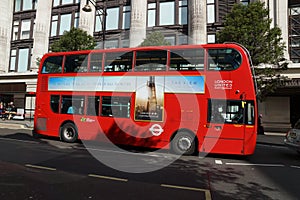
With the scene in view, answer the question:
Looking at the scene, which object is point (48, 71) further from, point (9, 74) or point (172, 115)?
point (9, 74)

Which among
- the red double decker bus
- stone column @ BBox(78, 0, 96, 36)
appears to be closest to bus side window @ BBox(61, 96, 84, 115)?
the red double decker bus

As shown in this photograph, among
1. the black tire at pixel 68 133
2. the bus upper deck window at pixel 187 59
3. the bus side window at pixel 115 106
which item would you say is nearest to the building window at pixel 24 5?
the black tire at pixel 68 133

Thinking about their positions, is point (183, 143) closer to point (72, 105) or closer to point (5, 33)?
point (72, 105)

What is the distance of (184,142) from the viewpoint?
8625 millimetres

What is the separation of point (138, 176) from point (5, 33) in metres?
30.2

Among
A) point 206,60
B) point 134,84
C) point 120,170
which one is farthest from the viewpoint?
point 134,84

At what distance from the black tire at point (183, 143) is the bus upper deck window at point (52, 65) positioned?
6493mm

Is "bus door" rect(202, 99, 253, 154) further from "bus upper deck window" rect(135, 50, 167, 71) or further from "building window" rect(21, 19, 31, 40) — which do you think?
"building window" rect(21, 19, 31, 40)

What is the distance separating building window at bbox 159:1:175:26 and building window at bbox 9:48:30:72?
1709 centimetres

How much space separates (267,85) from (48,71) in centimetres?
1305

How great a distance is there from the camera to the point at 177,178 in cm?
561

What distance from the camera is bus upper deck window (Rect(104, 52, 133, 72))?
9422 millimetres

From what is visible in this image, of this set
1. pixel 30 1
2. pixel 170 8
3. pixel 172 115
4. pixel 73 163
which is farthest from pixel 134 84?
pixel 30 1

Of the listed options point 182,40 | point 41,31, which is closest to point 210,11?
point 182,40
